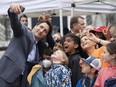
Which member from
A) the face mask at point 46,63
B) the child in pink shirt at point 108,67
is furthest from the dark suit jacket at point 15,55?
the child in pink shirt at point 108,67

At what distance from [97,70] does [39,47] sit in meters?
0.75

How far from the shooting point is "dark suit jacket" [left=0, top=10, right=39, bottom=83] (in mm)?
3260

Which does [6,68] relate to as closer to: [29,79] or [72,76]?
[29,79]

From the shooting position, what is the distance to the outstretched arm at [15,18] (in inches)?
120

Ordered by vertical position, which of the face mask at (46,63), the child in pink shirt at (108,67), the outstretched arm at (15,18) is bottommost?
the face mask at (46,63)

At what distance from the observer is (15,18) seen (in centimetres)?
317

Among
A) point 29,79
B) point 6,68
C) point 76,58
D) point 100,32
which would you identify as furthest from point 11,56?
point 100,32

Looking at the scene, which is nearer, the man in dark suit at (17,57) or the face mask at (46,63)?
the man in dark suit at (17,57)

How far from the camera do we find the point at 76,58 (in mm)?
3881

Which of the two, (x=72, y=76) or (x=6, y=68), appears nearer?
(x=6, y=68)

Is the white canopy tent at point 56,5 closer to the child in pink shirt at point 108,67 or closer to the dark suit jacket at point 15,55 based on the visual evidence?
the dark suit jacket at point 15,55

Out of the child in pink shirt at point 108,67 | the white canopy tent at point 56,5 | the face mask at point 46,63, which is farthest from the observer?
the white canopy tent at point 56,5

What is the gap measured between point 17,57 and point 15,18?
1.29ft

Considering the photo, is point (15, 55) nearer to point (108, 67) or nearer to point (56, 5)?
point (108, 67)
